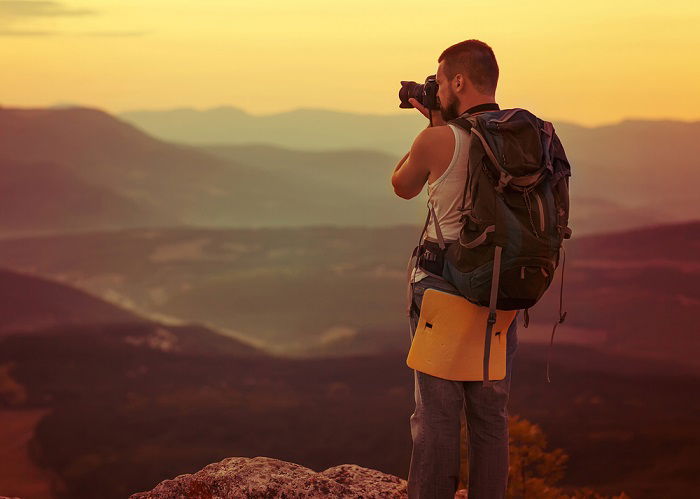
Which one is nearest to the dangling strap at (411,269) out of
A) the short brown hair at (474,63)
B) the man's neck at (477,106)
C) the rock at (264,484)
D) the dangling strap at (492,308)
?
the dangling strap at (492,308)

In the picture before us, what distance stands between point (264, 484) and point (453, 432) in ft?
3.03

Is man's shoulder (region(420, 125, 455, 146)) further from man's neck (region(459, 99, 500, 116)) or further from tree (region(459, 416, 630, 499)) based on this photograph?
tree (region(459, 416, 630, 499))

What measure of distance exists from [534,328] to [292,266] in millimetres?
12767

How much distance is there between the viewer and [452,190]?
10.1 ft

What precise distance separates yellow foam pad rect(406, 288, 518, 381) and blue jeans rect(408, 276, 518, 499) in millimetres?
45

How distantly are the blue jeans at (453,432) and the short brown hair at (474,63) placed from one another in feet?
2.31

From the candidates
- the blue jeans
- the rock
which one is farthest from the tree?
the blue jeans

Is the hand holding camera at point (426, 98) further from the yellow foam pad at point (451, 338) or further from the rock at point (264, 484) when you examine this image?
the rock at point (264, 484)

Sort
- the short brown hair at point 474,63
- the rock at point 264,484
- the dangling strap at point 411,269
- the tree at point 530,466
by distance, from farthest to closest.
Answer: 1. the tree at point 530,466
2. the rock at point 264,484
3. the dangling strap at point 411,269
4. the short brown hair at point 474,63

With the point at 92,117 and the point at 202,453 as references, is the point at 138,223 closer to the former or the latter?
the point at 92,117

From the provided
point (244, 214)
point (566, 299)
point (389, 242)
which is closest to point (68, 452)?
point (566, 299)

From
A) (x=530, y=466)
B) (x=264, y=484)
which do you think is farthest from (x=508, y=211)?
(x=530, y=466)

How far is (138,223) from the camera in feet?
128

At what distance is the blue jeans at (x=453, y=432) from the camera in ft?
10.6
